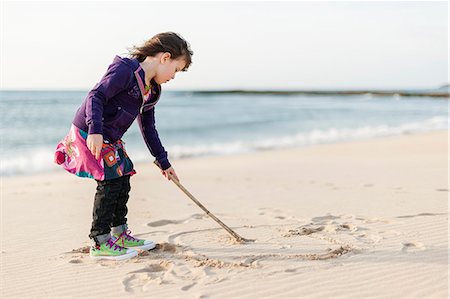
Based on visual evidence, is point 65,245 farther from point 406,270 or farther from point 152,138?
point 406,270

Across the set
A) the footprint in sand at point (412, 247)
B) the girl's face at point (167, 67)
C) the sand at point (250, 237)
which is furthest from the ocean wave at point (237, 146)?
the footprint in sand at point (412, 247)

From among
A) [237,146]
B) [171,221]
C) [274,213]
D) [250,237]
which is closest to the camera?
[250,237]

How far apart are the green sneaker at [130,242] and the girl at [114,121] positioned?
0.12m

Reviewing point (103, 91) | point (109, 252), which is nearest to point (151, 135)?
point (103, 91)

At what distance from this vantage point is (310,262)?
375 centimetres

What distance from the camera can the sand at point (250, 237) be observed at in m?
3.33

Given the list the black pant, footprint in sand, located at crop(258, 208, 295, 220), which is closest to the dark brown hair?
the black pant

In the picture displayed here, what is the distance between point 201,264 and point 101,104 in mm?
1316

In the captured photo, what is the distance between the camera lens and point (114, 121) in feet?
12.2

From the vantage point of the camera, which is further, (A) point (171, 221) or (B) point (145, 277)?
(A) point (171, 221)

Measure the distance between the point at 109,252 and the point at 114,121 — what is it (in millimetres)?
965

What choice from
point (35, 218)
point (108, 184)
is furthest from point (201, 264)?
point (35, 218)

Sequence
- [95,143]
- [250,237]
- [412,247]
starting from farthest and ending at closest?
1. [250,237]
2. [412,247]
3. [95,143]

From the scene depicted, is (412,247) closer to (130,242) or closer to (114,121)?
(130,242)
